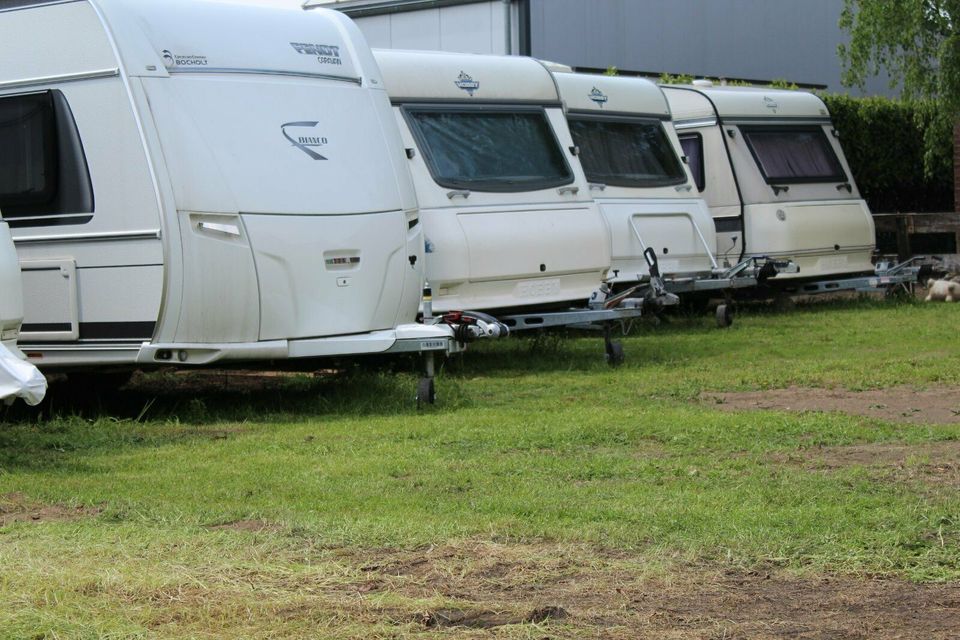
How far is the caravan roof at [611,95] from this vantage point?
48.2 ft

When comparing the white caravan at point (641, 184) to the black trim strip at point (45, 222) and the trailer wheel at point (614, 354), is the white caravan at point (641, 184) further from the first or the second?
the black trim strip at point (45, 222)

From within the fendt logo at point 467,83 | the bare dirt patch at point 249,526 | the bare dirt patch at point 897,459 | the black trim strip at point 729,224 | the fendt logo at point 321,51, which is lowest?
the bare dirt patch at point 897,459

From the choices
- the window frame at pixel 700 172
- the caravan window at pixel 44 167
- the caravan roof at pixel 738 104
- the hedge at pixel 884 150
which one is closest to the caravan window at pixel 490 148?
the caravan window at pixel 44 167

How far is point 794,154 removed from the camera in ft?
59.1

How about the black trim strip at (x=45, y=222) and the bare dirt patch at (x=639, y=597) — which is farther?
the black trim strip at (x=45, y=222)

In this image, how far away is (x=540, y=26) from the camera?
77.8ft

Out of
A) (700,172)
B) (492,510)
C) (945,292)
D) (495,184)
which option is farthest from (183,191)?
(945,292)

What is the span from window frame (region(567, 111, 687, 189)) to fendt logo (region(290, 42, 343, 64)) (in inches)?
174

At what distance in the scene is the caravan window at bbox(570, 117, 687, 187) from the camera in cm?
1480

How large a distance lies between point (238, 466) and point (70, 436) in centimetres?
176

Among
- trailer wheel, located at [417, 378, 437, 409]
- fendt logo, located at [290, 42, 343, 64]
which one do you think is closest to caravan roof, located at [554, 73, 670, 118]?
fendt logo, located at [290, 42, 343, 64]

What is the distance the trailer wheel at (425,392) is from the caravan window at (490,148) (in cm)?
265

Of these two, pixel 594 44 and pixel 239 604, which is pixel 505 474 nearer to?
pixel 239 604

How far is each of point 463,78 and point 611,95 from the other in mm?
2742
